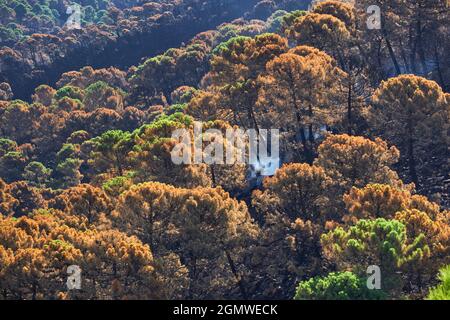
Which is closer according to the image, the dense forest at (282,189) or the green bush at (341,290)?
the green bush at (341,290)

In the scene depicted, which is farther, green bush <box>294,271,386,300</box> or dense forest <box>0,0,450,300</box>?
dense forest <box>0,0,450,300</box>

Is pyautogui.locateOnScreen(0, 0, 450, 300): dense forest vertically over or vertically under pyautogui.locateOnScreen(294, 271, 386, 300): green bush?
over

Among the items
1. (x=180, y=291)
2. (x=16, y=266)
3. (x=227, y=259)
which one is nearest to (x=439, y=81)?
(x=227, y=259)

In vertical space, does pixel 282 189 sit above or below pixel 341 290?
above

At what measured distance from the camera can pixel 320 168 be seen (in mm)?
40062

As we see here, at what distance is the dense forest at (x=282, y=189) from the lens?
1316 inches

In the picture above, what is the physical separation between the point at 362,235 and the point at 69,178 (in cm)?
5604

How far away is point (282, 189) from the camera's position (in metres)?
40.2

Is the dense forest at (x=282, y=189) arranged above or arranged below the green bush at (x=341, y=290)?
above

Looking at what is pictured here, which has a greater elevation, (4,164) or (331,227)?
(4,164)

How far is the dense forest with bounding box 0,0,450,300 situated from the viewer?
33438 millimetres

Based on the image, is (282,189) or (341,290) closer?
(341,290)
